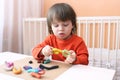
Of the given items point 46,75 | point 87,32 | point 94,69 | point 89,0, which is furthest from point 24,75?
point 89,0

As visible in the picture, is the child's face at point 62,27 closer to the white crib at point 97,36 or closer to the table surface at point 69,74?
the table surface at point 69,74

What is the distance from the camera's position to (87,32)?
1610 millimetres

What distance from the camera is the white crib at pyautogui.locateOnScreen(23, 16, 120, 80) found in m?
1.54

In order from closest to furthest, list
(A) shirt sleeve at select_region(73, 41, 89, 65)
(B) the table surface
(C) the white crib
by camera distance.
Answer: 1. (B) the table surface
2. (A) shirt sleeve at select_region(73, 41, 89, 65)
3. (C) the white crib

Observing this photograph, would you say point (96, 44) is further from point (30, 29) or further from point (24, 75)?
point (24, 75)

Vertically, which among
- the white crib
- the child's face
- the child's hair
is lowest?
the white crib

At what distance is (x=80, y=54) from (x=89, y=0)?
1178mm

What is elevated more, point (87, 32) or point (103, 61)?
point (87, 32)

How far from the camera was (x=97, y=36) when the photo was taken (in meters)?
1.78

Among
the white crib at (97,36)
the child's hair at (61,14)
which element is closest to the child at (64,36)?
the child's hair at (61,14)

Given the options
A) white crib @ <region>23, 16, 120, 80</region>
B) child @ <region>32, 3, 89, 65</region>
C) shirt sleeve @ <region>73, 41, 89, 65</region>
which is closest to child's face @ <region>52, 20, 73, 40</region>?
child @ <region>32, 3, 89, 65</region>

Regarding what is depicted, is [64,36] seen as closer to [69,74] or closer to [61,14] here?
[61,14]

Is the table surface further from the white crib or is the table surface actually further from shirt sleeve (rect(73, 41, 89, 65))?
the white crib

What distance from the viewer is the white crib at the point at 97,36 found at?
1.54 meters
